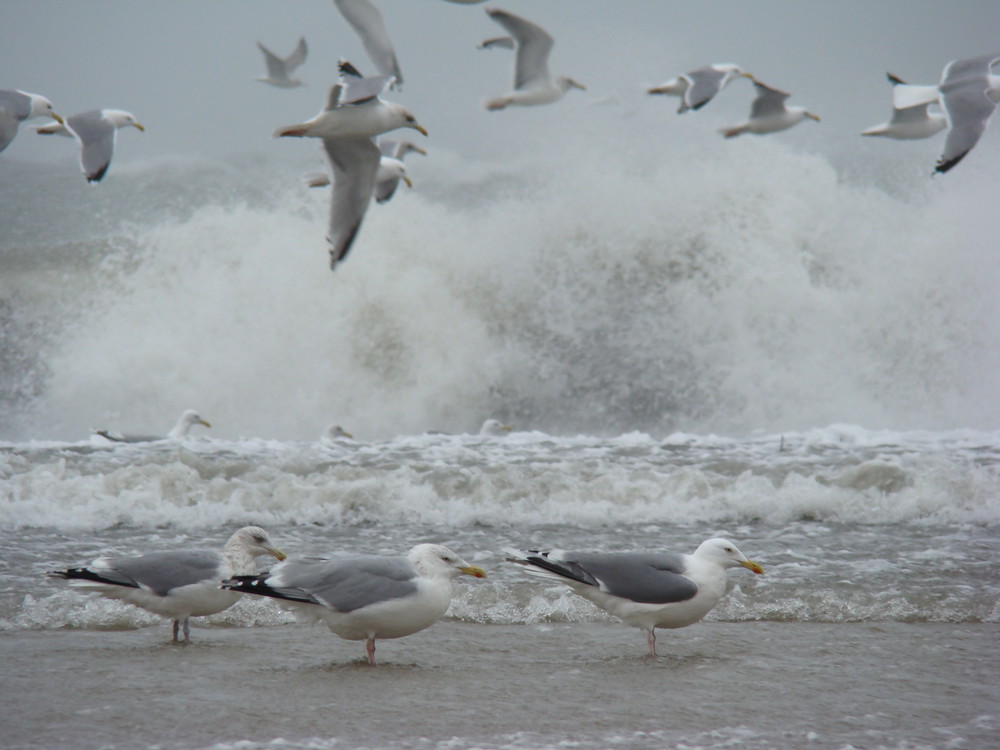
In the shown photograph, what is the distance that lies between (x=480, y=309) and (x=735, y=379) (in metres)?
3.35

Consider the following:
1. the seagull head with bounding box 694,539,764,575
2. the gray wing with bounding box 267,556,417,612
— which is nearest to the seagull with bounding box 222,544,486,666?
the gray wing with bounding box 267,556,417,612

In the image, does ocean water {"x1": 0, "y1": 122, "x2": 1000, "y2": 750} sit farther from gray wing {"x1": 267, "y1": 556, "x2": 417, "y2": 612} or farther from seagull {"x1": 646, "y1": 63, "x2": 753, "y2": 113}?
seagull {"x1": 646, "y1": 63, "x2": 753, "y2": 113}

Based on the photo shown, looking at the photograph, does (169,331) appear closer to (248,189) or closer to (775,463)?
(248,189)

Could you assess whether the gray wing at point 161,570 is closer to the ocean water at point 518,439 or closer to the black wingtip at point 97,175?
the ocean water at point 518,439

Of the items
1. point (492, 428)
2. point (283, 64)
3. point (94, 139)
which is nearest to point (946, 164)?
point (94, 139)

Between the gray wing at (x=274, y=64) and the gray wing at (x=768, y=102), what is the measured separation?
6921 mm

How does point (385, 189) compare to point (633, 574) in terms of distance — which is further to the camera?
point (385, 189)

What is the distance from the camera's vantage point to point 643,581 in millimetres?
3855

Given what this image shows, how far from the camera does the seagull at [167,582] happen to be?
3.87 meters

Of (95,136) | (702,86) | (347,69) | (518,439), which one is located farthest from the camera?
(702,86)

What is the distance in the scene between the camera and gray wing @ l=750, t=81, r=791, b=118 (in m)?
11.5

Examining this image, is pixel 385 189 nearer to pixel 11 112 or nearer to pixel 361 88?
pixel 361 88

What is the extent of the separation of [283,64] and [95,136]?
7840mm

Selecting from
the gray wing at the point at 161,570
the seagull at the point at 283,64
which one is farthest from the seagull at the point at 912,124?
the gray wing at the point at 161,570
